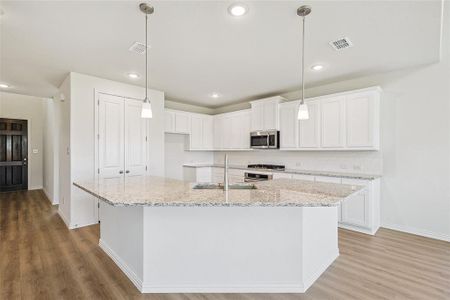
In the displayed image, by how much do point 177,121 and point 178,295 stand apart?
423 centimetres

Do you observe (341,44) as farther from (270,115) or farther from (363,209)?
(363,209)

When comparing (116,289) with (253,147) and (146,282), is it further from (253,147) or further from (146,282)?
(253,147)

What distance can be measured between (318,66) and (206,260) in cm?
315

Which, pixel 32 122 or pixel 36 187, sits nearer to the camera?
pixel 32 122

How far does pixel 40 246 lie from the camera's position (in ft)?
10.3

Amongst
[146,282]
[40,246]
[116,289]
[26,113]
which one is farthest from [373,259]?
[26,113]

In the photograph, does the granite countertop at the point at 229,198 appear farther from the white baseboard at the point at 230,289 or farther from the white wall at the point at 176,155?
the white wall at the point at 176,155

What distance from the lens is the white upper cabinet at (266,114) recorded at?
16.0 feet

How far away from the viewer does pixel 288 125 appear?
15.6 feet

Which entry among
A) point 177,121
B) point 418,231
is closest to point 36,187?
point 177,121

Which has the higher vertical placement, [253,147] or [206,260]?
[253,147]

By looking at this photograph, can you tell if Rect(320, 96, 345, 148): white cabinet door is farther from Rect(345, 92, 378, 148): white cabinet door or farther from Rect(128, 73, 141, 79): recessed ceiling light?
Rect(128, 73, 141, 79): recessed ceiling light

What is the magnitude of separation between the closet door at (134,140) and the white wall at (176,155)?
125 cm

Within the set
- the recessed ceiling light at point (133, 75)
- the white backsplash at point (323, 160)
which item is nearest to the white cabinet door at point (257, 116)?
the white backsplash at point (323, 160)
